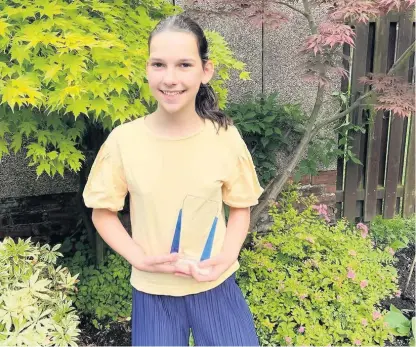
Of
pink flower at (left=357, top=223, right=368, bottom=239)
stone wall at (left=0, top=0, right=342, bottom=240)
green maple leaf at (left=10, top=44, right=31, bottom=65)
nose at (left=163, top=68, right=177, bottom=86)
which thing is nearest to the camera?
nose at (left=163, top=68, right=177, bottom=86)

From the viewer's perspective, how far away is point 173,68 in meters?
1.38

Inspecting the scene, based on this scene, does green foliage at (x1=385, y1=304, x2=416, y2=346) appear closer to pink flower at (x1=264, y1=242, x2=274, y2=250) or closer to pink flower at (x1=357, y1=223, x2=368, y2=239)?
pink flower at (x1=357, y1=223, x2=368, y2=239)

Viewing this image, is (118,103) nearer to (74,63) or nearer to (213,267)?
(74,63)

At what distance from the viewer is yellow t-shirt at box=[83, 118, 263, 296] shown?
1.46 metres

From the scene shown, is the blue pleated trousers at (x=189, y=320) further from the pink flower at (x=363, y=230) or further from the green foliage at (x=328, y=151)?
the green foliage at (x=328, y=151)

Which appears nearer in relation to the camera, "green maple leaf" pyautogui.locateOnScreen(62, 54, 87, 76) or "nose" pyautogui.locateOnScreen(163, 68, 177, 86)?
"nose" pyautogui.locateOnScreen(163, 68, 177, 86)

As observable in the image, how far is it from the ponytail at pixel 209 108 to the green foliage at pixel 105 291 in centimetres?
184

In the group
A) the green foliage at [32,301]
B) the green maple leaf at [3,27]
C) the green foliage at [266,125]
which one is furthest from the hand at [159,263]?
the green foliage at [266,125]

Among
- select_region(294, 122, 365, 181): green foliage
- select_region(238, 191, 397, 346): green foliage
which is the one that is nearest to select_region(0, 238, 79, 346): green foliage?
select_region(238, 191, 397, 346): green foliage

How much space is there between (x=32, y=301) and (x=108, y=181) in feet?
2.70

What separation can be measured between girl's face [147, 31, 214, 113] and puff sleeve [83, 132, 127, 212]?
23 cm

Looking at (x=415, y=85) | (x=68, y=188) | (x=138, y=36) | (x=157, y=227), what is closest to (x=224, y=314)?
(x=157, y=227)

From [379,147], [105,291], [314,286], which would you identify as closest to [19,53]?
[105,291]

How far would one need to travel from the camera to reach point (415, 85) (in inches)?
116
